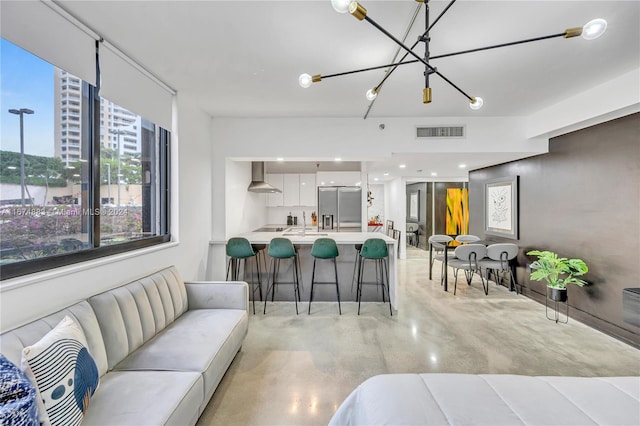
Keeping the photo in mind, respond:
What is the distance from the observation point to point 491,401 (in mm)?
1233

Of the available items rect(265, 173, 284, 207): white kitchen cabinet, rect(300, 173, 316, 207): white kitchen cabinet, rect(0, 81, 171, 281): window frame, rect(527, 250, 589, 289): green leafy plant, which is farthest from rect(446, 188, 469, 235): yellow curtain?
rect(0, 81, 171, 281): window frame

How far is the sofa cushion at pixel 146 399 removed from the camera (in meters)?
1.34

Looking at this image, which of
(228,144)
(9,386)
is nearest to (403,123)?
(228,144)

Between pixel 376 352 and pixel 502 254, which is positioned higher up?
pixel 502 254

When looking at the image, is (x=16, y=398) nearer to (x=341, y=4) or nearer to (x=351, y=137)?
(x=341, y=4)

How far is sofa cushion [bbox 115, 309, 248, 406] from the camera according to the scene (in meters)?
1.81

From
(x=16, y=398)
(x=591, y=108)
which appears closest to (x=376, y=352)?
(x=16, y=398)

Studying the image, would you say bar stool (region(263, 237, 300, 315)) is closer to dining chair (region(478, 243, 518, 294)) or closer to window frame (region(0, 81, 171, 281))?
window frame (region(0, 81, 171, 281))

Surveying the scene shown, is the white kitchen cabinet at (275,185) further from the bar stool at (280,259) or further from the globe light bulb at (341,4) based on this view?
the globe light bulb at (341,4)

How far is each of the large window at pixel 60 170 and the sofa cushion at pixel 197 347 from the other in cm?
80

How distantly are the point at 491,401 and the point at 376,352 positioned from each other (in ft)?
5.56

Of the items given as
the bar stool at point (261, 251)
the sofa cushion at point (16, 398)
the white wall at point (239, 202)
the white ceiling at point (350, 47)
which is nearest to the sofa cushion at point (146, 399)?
the sofa cushion at point (16, 398)

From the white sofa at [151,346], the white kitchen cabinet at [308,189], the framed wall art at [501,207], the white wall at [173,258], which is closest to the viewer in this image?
the white sofa at [151,346]

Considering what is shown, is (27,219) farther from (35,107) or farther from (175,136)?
(175,136)
